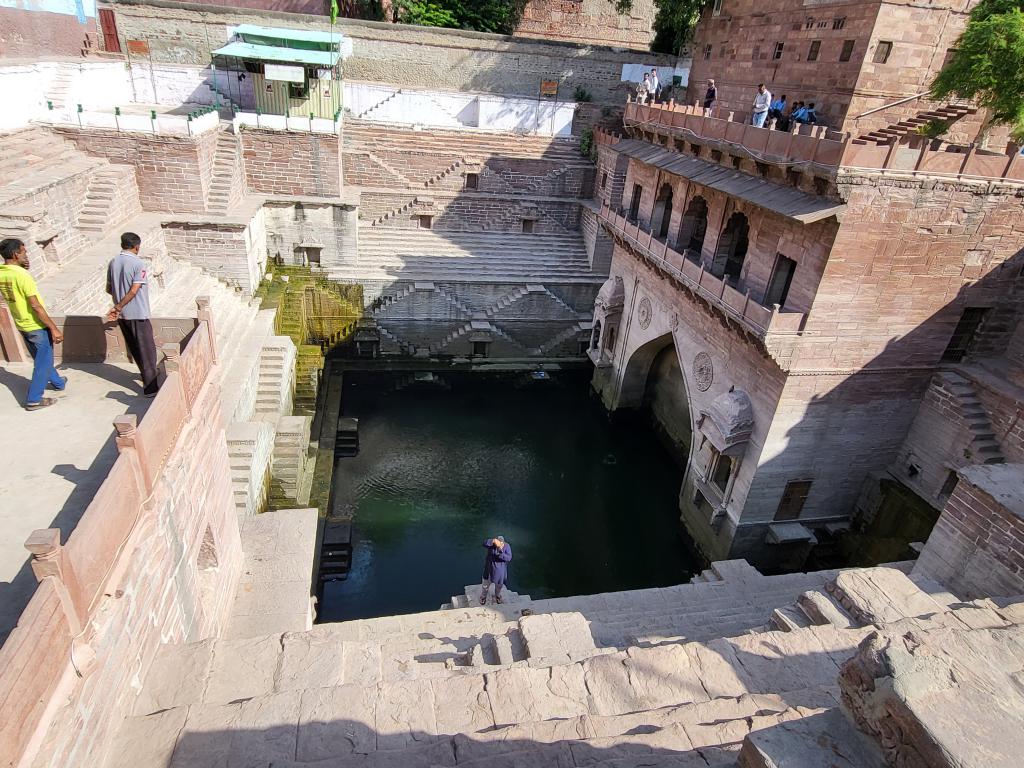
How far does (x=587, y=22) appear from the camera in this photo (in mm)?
30906

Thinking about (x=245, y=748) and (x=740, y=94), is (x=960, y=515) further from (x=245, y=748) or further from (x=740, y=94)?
(x=740, y=94)

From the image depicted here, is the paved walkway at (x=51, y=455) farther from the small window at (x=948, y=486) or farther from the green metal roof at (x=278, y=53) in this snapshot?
the green metal roof at (x=278, y=53)

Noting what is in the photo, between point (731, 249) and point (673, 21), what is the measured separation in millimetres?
16252

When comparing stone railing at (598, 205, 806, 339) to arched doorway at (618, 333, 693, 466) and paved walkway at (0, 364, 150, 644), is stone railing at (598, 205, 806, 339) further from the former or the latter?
paved walkway at (0, 364, 150, 644)

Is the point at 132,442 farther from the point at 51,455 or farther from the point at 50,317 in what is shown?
the point at 50,317

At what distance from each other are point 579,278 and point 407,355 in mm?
6887

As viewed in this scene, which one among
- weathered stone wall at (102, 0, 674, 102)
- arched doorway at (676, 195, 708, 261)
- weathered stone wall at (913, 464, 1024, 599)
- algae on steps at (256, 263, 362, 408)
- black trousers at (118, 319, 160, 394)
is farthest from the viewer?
weathered stone wall at (102, 0, 674, 102)

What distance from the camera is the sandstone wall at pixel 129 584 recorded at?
376cm

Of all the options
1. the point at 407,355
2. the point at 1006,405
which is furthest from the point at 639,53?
the point at 1006,405

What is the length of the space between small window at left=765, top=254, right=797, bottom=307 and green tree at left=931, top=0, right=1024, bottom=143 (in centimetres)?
458

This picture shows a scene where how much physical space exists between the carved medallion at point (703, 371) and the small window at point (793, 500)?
2955 millimetres

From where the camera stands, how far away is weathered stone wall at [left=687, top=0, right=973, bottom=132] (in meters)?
13.7

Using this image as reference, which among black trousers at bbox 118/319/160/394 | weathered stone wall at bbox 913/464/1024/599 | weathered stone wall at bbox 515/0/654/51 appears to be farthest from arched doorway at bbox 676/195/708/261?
weathered stone wall at bbox 515/0/654/51

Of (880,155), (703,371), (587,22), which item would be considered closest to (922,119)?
(880,155)
